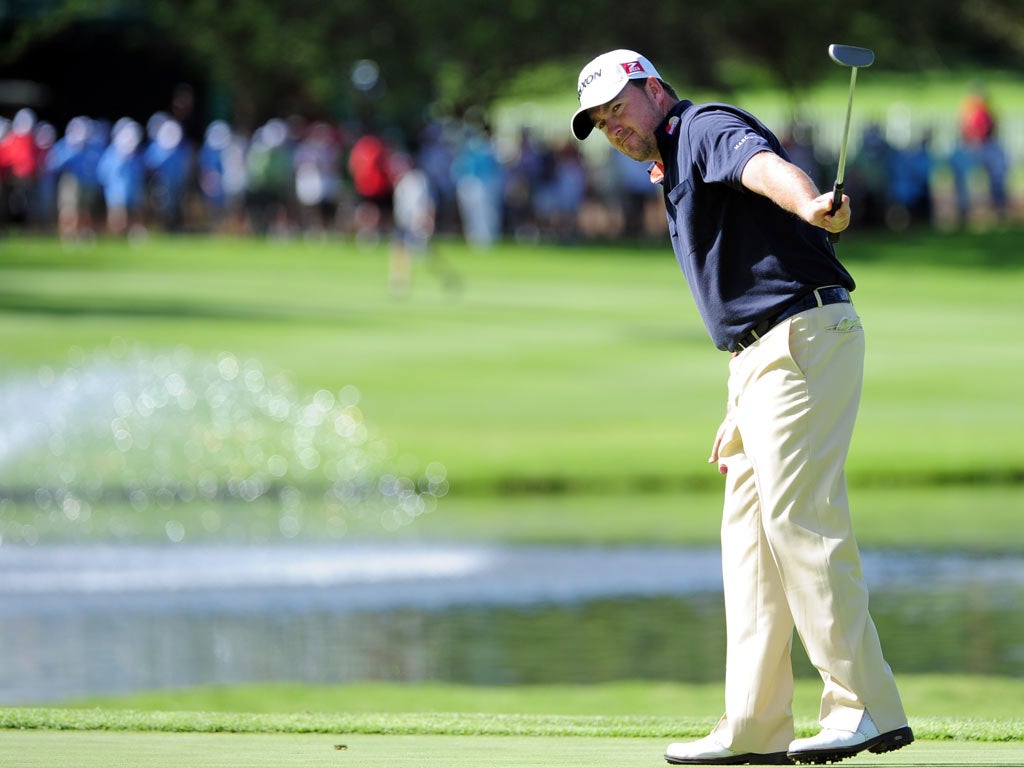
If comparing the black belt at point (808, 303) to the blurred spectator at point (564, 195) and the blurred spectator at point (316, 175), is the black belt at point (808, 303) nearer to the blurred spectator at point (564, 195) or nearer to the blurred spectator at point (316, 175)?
the blurred spectator at point (316, 175)

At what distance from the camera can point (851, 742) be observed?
18.6ft

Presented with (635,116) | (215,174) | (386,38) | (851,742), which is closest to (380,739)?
(851,742)

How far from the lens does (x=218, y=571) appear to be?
1405cm

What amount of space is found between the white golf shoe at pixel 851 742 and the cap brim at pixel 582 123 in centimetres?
181

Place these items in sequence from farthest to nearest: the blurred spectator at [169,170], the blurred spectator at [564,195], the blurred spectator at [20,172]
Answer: the blurred spectator at [564,195], the blurred spectator at [169,170], the blurred spectator at [20,172]

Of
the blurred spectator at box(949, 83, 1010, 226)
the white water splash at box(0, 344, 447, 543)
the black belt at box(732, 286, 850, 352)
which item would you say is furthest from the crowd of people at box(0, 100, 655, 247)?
the black belt at box(732, 286, 850, 352)

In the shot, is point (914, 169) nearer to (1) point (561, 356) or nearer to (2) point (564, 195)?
(2) point (564, 195)

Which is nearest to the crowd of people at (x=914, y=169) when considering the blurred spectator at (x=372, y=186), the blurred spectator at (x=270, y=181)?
the blurred spectator at (x=372, y=186)

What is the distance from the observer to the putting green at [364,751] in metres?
5.84

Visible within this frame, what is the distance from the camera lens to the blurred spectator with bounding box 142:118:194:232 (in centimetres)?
3853

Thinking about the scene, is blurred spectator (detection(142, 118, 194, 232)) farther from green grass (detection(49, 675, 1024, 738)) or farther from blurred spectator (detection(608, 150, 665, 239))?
green grass (detection(49, 675, 1024, 738))

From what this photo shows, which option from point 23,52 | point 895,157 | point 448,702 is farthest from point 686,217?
point 23,52

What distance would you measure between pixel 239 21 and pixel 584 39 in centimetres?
863

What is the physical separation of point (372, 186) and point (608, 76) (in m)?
31.5
